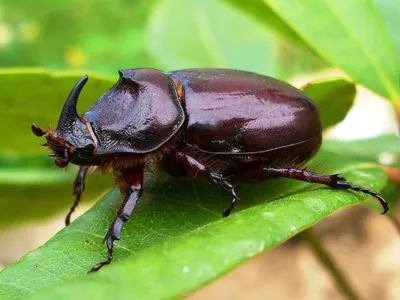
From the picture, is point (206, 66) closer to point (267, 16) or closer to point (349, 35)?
point (267, 16)

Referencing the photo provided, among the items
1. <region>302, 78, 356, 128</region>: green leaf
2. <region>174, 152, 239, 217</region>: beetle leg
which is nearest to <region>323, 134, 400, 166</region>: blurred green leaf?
<region>302, 78, 356, 128</region>: green leaf

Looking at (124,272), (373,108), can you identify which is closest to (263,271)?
(373,108)

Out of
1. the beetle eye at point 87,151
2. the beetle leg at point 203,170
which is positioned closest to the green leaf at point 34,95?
the beetle eye at point 87,151

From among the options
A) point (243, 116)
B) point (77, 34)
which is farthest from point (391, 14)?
point (77, 34)

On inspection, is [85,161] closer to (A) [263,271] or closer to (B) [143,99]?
(B) [143,99]

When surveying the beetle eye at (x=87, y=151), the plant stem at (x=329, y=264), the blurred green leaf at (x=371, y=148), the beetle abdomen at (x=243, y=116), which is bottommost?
the plant stem at (x=329, y=264)

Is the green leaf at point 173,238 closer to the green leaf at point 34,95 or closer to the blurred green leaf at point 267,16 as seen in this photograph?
the green leaf at point 34,95
